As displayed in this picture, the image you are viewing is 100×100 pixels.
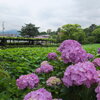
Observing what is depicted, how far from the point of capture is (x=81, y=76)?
1033mm

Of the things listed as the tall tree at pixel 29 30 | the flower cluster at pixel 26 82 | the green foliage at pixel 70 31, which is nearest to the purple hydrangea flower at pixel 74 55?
the flower cluster at pixel 26 82

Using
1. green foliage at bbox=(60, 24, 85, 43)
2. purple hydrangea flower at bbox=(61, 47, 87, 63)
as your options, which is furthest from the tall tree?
purple hydrangea flower at bbox=(61, 47, 87, 63)

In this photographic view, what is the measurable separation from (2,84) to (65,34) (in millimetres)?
41161

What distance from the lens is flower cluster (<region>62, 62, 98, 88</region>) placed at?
1031 mm

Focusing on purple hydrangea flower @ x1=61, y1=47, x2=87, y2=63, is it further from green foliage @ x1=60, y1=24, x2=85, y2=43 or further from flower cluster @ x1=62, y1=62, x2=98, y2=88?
green foliage @ x1=60, y1=24, x2=85, y2=43

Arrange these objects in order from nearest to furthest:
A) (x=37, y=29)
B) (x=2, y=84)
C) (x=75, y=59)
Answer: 1. (x=75, y=59)
2. (x=2, y=84)
3. (x=37, y=29)

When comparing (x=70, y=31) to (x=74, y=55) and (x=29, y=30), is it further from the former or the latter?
(x=74, y=55)

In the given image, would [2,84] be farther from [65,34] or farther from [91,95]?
[65,34]

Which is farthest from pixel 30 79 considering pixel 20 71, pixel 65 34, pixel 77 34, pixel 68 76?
pixel 65 34

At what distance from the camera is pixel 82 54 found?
1.49 metres

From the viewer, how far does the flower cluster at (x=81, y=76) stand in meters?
1.03

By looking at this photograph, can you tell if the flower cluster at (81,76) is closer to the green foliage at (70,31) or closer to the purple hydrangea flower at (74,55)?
the purple hydrangea flower at (74,55)

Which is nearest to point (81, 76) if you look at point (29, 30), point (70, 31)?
point (70, 31)

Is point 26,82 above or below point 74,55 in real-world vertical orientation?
below
